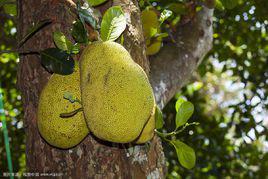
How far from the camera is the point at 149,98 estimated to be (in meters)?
0.83

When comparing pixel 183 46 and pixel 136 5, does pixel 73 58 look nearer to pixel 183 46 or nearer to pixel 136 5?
pixel 136 5

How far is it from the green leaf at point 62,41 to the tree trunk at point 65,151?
0.06 meters

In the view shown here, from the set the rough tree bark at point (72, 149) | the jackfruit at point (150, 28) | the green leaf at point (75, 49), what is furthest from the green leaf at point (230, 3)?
the green leaf at point (75, 49)

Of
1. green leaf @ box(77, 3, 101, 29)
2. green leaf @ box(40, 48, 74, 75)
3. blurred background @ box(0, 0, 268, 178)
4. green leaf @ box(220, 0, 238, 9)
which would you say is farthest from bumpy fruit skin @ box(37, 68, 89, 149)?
blurred background @ box(0, 0, 268, 178)

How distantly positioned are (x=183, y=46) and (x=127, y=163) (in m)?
0.80

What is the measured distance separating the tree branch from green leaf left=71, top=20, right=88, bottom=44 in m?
0.49

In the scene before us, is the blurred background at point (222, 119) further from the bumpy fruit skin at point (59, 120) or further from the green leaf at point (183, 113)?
the bumpy fruit skin at point (59, 120)

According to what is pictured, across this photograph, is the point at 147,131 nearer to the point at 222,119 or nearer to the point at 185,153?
the point at 185,153

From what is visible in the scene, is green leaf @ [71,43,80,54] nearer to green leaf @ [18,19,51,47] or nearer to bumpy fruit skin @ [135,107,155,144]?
green leaf @ [18,19,51,47]

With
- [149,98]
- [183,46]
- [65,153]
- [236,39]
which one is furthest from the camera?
[236,39]

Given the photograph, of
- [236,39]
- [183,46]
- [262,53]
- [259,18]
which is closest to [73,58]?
[183,46]

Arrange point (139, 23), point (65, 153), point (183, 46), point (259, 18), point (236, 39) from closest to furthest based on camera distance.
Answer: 1. point (65, 153)
2. point (139, 23)
3. point (183, 46)
4. point (259, 18)
5. point (236, 39)

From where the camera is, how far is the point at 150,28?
56.5 inches

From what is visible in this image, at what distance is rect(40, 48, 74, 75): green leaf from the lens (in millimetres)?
906
